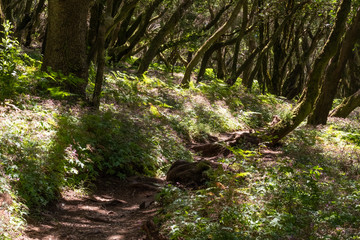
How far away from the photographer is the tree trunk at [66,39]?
8.88 m

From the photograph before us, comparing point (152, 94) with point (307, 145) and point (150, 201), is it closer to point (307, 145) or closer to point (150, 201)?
point (307, 145)

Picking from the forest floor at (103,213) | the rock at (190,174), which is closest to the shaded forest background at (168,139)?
the forest floor at (103,213)

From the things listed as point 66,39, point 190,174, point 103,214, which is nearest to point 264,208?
point 190,174

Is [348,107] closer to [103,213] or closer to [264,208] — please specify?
[264,208]

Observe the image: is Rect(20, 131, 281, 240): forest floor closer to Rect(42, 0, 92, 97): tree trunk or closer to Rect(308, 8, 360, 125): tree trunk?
Rect(42, 0, 92, 97): tree trunk

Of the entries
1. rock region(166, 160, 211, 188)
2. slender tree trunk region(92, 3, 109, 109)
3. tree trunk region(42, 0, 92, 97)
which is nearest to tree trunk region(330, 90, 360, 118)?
rock region(166, 160, 211, 188)

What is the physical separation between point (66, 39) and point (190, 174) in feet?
14.2

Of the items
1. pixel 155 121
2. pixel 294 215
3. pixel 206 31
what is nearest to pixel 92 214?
pixel 294 215

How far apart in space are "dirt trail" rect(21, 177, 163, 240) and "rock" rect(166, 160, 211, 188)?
48 centimetres

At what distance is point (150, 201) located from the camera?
6.89 meters

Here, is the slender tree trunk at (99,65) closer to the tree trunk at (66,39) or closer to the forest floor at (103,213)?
the tree trunk at (66,39)

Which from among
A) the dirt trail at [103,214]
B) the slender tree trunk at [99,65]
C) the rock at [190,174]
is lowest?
the dirt trail at [103,214]

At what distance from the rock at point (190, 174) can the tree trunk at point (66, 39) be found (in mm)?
3114

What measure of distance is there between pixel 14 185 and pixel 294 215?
3599mm
